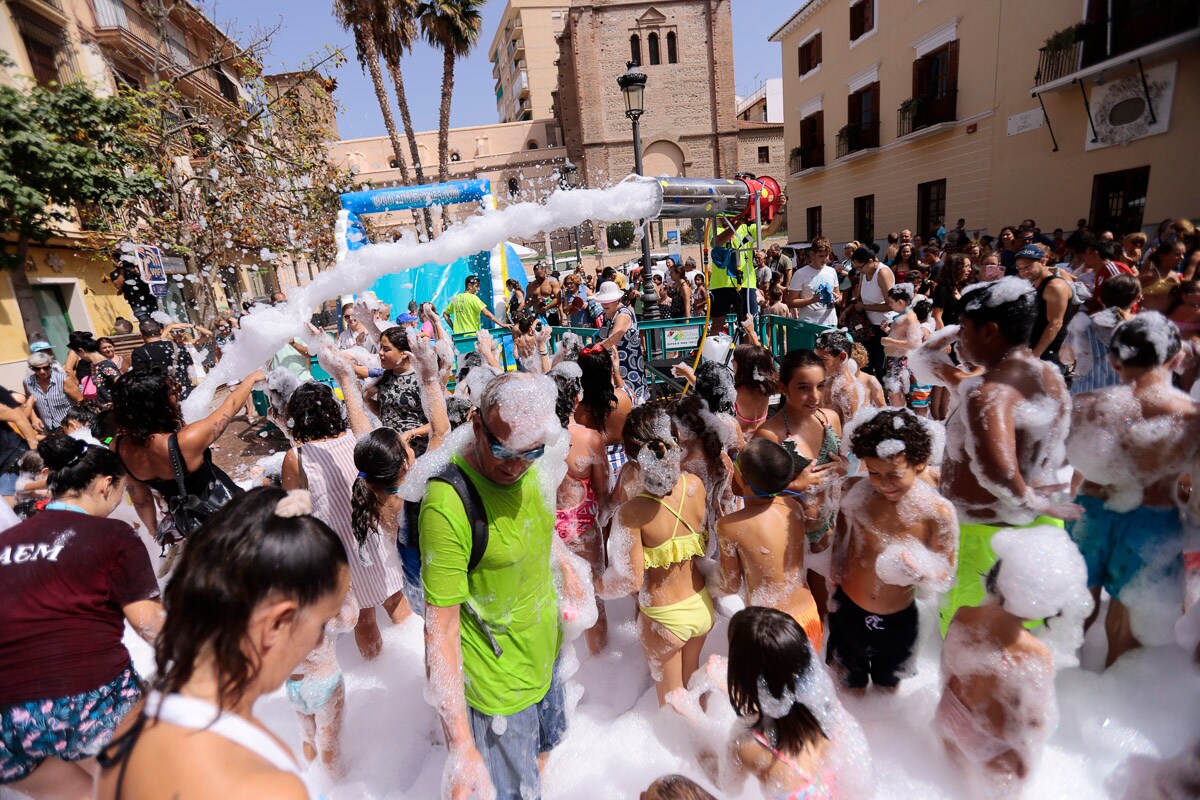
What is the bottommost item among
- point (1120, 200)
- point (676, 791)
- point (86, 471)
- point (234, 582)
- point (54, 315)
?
point (676, 791)

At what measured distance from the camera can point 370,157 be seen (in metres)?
41.7

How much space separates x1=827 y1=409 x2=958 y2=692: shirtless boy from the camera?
2260mm

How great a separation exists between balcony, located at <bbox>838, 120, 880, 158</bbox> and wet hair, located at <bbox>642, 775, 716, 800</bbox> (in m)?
20.9

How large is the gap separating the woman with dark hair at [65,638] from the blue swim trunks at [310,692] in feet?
1.83

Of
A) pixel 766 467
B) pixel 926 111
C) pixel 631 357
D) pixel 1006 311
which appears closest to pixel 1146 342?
pixel 1006 311

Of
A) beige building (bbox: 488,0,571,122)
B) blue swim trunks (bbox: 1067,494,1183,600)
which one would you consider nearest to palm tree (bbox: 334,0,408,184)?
blue swim trunks (bbox: 1067,494,1183,600)

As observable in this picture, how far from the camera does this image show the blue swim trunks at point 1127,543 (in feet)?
8.09

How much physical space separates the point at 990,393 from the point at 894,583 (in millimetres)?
885

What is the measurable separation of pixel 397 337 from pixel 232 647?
3.40 m

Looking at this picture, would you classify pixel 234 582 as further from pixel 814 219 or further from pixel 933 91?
pixel 814 219

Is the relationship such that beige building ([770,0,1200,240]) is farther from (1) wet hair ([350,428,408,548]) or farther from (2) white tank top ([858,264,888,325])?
(1) wet hair ([350,428,408,548])

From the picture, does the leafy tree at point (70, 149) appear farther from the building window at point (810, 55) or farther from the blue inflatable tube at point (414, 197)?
the building window at point (810, 55)

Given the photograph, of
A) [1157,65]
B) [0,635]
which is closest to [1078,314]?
[0,635]

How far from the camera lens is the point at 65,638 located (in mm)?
1872
